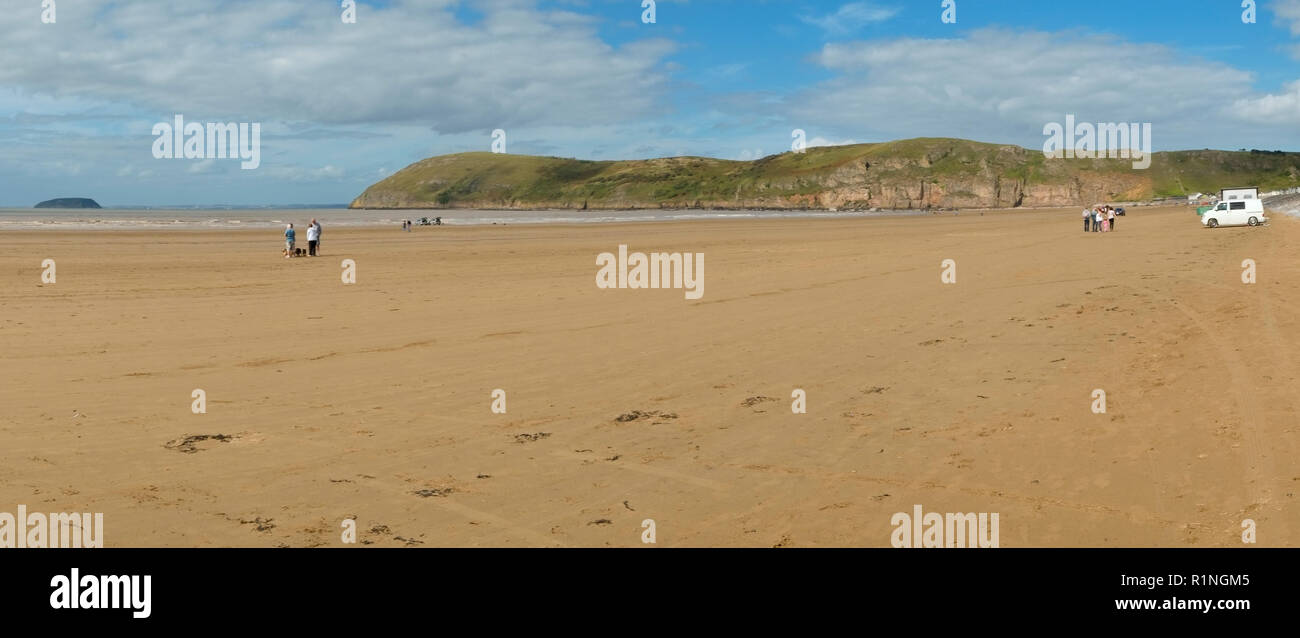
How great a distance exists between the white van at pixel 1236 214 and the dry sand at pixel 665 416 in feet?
119

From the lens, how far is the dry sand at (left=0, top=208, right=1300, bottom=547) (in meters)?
6.68

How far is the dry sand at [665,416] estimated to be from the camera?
263 inches

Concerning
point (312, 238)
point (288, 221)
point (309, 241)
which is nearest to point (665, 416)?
point (312, 238)

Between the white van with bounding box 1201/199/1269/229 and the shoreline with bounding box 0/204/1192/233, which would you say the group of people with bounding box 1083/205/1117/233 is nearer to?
the white van with bounding box 1201/199/1269/229

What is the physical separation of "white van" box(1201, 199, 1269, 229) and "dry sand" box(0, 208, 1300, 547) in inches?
1425

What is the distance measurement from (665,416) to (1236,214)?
5424 centimetres

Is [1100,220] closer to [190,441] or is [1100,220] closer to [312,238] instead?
[312,238]

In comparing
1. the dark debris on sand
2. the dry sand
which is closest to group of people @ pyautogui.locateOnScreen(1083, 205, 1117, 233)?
the dry sand

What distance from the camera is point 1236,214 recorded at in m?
51.4

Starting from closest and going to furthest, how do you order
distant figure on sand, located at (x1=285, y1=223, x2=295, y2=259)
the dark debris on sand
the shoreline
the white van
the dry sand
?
the dry sand < the dark debris on sand < distant figure on sand, located at (x1=285, y1=223, x2=295, y2=259) < the white van < the shoreline
